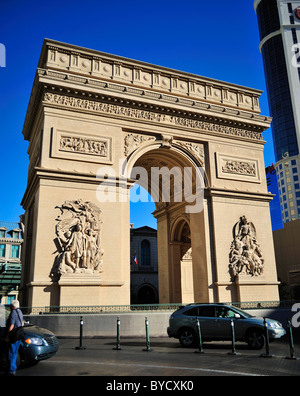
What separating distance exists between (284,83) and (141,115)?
98.6 m

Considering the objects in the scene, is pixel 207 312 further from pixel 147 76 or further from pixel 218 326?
pixel 147 76

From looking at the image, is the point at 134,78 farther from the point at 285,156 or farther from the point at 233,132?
the point at 285,156

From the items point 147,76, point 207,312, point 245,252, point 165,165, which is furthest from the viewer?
point 165,165

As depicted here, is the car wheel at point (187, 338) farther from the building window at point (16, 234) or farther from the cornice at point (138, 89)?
the building window at point (16, 234)

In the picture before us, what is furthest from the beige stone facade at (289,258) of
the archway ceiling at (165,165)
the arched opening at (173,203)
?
the archway ceiling at (165,165)

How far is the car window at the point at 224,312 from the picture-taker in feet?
41.6

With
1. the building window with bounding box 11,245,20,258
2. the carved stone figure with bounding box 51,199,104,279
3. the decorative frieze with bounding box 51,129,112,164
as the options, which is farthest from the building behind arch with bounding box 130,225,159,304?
the carved stone figure with bounding box 51,199,104,279

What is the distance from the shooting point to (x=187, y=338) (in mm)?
12648

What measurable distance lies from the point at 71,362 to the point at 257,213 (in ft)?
56.6

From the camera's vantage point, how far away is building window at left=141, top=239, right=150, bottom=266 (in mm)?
46094

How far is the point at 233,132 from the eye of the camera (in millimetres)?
24734

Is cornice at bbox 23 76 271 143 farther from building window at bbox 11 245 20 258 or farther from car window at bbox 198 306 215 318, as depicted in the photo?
building window at bbox 11 245 20 258

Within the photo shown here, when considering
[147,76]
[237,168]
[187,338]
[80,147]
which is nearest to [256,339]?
[187,338]

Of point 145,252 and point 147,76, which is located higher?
point 147,76
